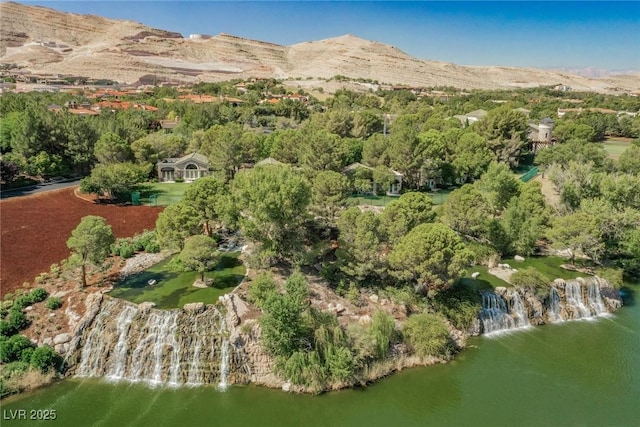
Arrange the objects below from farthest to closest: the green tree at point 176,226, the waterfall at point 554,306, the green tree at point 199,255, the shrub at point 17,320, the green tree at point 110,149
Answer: the green tree at point 110,149 < the green tree at point 176,226 < the waterfall at point 554,306 < the green tree at point 199,255 < the shrub at point 17,320

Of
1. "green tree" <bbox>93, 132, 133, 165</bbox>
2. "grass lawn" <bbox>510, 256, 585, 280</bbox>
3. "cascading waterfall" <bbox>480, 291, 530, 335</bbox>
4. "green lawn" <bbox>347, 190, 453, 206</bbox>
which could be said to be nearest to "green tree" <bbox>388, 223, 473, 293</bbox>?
"cascading waterfall" <bbox>480, 291, 530, 335</bbox>

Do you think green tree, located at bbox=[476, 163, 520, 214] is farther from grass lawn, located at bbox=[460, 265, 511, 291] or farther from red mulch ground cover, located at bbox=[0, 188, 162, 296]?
red mulch ground cover, located at bbox=[0, 188, 162, 296]

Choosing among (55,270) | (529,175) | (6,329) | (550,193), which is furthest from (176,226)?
(529,175)

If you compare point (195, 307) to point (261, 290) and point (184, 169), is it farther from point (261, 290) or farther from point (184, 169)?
point (184, 169)

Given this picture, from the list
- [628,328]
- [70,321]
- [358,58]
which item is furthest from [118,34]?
[628,328]

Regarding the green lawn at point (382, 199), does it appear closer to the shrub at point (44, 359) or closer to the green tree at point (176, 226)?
the green tree at point (176, 226)

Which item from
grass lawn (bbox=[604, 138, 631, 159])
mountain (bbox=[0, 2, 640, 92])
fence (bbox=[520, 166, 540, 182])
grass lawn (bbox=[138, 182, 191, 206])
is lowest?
grass lawn (bbox=[138, 182, 191, 206])

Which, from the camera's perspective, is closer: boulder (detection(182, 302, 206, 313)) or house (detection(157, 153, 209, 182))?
boulder (detection(182, 302, 206, 313))

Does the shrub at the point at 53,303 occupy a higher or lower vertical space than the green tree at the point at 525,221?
lower

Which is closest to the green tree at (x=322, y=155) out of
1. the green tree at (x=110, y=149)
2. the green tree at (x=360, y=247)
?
the green tree at (x=360, y=247)
